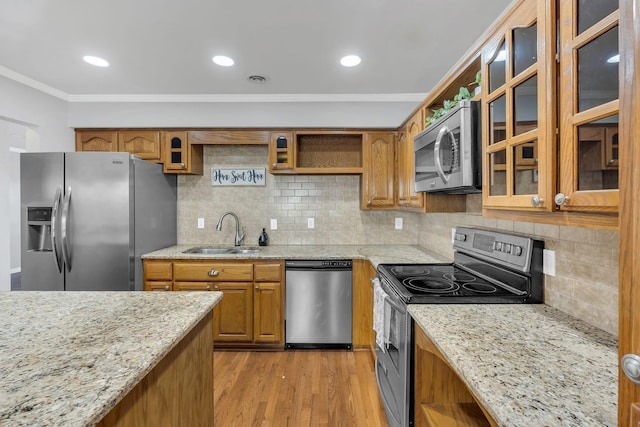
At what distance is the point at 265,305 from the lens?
300 cm

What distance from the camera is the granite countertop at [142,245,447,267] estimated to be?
9.20 feet

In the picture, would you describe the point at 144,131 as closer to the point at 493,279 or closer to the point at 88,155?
the point at 88,155

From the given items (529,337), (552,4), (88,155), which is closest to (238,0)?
(552,4)

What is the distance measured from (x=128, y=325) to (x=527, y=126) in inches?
61.9

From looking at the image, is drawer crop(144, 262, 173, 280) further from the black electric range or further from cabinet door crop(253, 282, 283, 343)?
the black electric range

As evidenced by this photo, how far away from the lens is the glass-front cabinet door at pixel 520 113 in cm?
104

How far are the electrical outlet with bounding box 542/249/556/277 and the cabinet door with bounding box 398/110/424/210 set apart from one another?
3.27ft

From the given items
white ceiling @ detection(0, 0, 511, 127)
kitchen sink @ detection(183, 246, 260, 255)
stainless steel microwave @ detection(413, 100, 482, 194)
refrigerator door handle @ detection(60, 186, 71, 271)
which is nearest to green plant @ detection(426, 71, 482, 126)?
stainless steel microwave @ detection(413, 100, 482, 194)

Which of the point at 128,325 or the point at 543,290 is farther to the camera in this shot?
the point at 543,290

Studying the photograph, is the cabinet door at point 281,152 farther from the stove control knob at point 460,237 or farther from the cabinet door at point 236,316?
the stove control knob at point 460,237

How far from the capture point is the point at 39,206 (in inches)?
107

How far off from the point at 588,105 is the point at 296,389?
7.77ft

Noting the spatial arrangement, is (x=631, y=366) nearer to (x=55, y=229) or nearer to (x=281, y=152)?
(x=281, y=152)

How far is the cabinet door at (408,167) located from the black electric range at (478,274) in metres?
0.46
